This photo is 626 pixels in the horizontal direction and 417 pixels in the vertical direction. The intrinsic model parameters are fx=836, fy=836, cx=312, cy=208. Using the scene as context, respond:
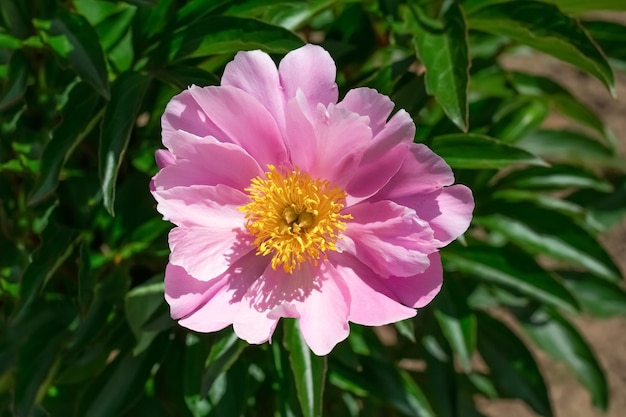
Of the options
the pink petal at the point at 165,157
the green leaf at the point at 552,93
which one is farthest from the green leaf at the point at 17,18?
the green leaf at the point at 552,93

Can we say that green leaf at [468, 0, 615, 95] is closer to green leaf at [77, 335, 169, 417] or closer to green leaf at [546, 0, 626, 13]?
green leaf at [546, 0, 626, 13]

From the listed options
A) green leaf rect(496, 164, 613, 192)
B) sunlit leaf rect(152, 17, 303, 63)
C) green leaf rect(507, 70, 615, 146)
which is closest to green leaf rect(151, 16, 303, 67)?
sunlit leaf rect(152, 17, 303, 63)

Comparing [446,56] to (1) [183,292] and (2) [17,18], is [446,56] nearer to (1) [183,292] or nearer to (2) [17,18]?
(1) [183,292]

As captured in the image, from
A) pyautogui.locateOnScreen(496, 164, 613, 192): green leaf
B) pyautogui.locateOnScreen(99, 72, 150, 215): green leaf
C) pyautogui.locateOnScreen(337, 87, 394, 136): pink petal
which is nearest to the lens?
pyautogui.locateOnScreen(337, 87, 394, 136): pink petal

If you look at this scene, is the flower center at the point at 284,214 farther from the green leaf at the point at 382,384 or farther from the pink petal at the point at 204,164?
the green leaf at the point at 382,384

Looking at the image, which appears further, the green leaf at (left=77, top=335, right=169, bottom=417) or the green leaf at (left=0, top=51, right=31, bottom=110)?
the green leaf at (left=77, top=335, right=169, bottom=417)

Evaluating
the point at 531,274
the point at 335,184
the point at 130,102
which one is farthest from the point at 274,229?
the point at 531,274
